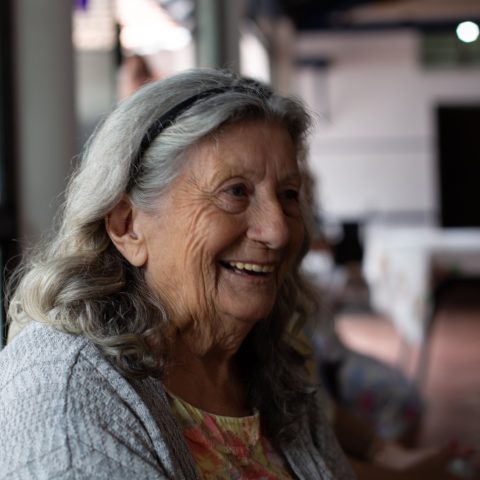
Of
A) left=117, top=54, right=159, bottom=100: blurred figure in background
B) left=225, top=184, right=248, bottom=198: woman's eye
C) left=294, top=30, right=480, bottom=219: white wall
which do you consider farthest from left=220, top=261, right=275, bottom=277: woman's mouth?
left=294, top=30, right=480, bottom=219: white wall

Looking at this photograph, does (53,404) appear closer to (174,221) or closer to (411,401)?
(174,221)

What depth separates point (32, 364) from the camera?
1.07 metres

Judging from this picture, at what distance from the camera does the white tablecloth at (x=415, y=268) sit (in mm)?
5871

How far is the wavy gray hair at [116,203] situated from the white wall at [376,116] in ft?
39.5

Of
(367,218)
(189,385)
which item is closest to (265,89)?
(189,385)

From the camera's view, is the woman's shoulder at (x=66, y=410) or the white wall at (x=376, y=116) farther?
the white wall at (x=376, y=116)

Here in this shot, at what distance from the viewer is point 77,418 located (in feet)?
3.34

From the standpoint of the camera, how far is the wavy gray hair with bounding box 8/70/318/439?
1.20 metres

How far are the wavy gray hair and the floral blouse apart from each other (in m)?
0.11

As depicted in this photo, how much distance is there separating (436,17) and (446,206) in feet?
10.3

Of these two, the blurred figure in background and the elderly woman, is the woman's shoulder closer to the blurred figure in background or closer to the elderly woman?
the elderly woman

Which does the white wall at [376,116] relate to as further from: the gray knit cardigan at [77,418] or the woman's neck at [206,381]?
the gray knit cardigan at [77,418]

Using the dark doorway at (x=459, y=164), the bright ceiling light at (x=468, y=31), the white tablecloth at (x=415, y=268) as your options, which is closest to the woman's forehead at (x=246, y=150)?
the bright ceiling light at (x=468, y=31)

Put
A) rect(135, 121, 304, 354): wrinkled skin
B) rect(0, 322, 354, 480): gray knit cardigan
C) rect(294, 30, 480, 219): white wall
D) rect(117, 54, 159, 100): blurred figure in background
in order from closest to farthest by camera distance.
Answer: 1. rect(0, 322, 354, 480): gray knit cardigan
2. rect(135, 121, 304, 354): wrinkled skin
3. rect(117, 54, 159, 100): blurred figure in background
4. rect(294, 30, 480, 219): white wall
